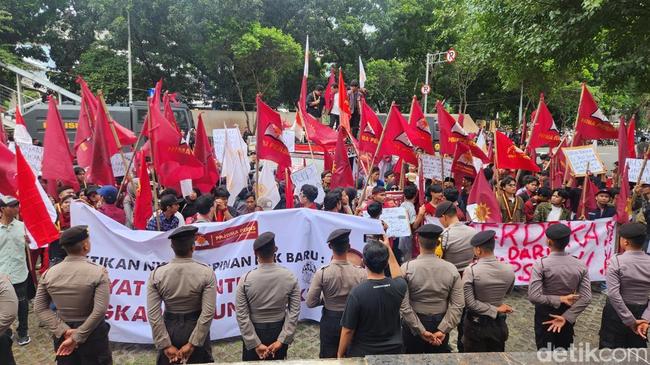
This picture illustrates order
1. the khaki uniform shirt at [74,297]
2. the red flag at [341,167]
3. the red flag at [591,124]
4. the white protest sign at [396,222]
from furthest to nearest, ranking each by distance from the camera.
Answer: the red flag at [591,124]
the red flag at [341,167]
the white protest sign at [396,222]
the khaki uniform shirt at [74,297]

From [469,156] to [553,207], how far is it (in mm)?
1717

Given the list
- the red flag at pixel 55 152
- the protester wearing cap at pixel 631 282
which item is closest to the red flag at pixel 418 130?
the protester wearing cap at pixel 631 282

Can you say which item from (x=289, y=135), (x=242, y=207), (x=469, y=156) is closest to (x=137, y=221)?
(x=242, y=207)

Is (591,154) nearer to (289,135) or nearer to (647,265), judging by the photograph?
(647,265)

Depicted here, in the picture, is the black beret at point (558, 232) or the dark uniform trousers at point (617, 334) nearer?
the black beret at point (558, 232)

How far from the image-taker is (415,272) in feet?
12.6

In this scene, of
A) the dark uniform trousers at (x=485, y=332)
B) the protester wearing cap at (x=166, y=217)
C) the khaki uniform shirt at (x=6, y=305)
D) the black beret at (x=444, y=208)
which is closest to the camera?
the khaki uniform shirt at (x=6, y=305)

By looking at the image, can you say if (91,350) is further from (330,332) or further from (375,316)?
(375,316)

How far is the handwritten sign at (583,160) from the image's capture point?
7262 mm

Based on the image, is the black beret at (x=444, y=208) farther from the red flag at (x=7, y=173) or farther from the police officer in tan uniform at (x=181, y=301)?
the red flag at (x=7, y=173)

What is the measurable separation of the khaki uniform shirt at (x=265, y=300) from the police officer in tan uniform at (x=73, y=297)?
3.49 feet

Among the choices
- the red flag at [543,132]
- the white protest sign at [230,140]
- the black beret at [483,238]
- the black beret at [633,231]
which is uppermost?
the red flag at [543,132]

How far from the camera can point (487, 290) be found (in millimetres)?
3969

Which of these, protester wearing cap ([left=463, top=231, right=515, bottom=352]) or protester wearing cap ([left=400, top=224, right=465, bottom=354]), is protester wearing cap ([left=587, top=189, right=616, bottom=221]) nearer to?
protester wearing cap ([left=463, top=231, right=515, bottom=352])
